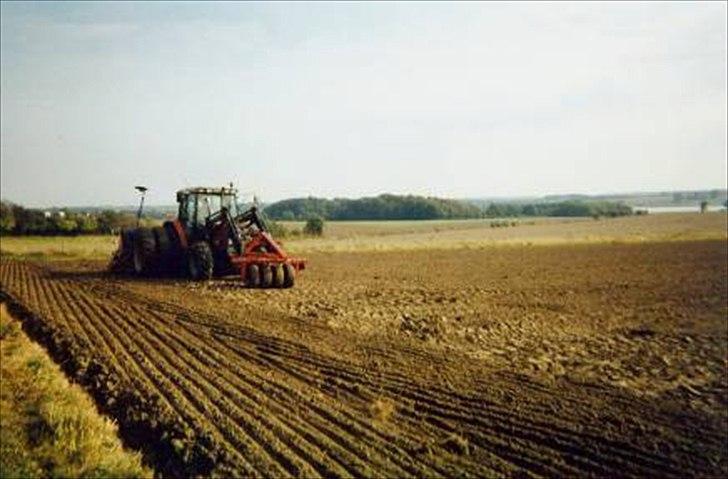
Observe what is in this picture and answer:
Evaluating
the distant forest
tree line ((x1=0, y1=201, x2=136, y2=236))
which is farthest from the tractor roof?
the distant forest

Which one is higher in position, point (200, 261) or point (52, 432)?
point (200, 261)

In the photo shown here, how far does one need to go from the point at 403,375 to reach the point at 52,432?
157 inches

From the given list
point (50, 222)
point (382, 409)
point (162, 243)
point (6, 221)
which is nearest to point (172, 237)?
point (162, 243)

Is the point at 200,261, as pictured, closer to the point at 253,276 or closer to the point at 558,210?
the point at 253,276

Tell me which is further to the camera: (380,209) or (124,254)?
(380,209)

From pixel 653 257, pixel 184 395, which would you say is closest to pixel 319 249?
pixel 653 257

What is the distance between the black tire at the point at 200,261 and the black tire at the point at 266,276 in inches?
67.9

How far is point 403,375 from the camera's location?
906cm

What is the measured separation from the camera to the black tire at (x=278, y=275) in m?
18.5

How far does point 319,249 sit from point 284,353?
30.7 m

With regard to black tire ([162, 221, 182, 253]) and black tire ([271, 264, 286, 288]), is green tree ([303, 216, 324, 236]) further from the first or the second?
black tire ([271, 264, 286, 288])

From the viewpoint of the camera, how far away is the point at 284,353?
1041 centimetres

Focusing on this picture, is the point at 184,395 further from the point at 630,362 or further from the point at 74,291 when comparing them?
the point at 74,291

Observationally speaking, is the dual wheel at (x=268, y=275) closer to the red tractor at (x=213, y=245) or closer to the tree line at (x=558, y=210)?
the red tractor at (x=213, y=245)
